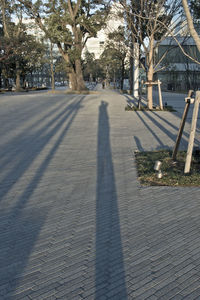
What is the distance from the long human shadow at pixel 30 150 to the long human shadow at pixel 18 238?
51cm

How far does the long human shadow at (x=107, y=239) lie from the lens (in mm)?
2850

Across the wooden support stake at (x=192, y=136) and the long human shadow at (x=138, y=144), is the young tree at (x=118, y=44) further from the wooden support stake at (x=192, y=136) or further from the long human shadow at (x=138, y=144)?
the wooden support stake at (x=192, y=136)

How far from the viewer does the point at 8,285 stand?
2.86 meters

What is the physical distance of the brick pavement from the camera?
2.86m

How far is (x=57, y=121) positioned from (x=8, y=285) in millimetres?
10986

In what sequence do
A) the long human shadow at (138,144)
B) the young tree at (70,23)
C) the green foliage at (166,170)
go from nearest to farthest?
the green foliage at (166,170) < the long human shadow at (138,144) < the young tree at (70,23)

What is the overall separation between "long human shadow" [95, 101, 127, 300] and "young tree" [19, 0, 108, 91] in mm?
28345

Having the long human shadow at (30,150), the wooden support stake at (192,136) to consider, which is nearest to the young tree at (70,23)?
the long human shadow at (30,150)

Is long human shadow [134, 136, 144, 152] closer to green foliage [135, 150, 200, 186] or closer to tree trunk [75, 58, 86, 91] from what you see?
green foliage [135, 150, 200, 186]

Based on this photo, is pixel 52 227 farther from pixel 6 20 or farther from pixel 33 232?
pixel 6 20

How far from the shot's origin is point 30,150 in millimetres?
8281

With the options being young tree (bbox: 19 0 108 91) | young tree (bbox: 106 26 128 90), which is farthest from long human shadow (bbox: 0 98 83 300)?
young tree (bbox: 19 0 108 91)

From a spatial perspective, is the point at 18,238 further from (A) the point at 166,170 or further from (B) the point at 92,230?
(A) the point at 166,170

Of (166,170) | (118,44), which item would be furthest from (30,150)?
(118,44)
